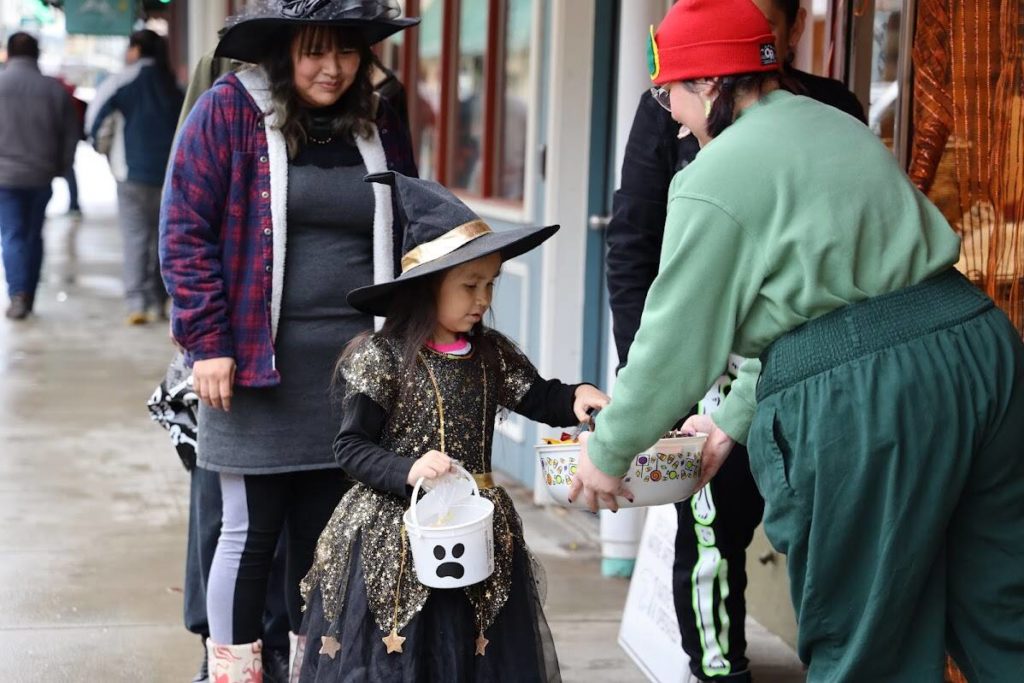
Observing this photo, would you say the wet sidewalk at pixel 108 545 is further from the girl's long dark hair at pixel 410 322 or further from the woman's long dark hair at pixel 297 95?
the woman's long dark hair at pixel 297 95

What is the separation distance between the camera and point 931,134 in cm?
380

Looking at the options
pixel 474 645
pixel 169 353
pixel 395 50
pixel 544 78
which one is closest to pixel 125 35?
pixel 169 353

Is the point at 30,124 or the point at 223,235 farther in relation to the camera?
the point at 30,124

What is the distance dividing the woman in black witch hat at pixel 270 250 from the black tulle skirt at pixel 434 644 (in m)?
0.52

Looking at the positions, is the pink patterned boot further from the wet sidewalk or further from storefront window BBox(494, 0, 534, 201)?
storefront window BBox(494, 0, 534, 201)

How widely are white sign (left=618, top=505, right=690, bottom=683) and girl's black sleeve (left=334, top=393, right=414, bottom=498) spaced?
3.86ft

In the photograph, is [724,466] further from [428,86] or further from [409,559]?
[428,86]

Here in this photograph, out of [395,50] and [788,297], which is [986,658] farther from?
[395,50]

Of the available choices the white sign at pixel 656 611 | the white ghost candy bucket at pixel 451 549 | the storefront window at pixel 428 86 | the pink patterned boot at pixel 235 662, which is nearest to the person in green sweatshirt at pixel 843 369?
the white ghost candy bucket at pixel 451 549

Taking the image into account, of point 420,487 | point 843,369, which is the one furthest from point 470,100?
point 843,369

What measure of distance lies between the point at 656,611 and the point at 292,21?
1924mm

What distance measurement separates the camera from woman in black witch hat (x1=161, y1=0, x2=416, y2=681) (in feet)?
11.6

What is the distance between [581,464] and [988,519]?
741 millimetres

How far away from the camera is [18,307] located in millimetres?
11359
